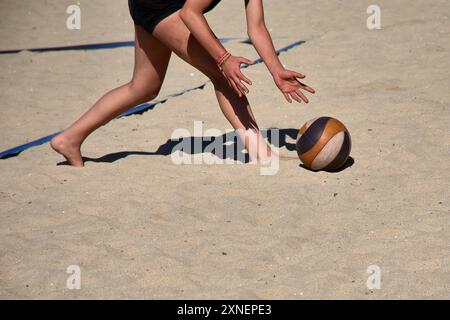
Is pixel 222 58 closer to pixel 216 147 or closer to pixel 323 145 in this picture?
pixel 323 145

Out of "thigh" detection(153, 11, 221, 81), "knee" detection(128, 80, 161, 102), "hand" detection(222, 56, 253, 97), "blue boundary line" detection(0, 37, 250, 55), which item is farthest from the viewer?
"blue boundary line" detection(0, 37, 250, 55)

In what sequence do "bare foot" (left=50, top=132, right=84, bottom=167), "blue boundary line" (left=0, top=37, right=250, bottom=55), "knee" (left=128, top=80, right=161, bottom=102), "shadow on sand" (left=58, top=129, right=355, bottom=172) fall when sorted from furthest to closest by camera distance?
"blue boundary line" (left=0, top=37, right=250, bottom=55) < "shadow on sand" (left=58, top=129, right=355, bottom=172) < "bare foot" (left=50, top=132, right=84, bottom=167) < "knee" (left=128, top=80, right=161, bottom=102)

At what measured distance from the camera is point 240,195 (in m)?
4.70

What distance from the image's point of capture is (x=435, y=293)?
3.50m

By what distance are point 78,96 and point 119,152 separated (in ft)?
5.75

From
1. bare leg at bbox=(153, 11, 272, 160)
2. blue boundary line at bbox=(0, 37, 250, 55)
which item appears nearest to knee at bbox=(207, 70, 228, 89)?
bare leg at bbox=(153, 11, 272, 160)

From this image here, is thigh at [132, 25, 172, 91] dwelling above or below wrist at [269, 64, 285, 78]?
above

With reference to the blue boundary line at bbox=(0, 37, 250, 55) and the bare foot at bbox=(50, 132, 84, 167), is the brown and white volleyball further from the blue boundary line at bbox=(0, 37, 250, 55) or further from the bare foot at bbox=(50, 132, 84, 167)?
the blue boundary line at bbox=(0, 37, 250, 55)

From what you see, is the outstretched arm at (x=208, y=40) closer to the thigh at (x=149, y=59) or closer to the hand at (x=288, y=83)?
the hand at (x=288, y=83)

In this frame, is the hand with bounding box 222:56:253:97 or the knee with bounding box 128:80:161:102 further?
the knee with bounding box 128:80:161:102

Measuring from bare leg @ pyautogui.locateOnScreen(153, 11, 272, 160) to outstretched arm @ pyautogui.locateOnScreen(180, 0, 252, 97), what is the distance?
0.24 m

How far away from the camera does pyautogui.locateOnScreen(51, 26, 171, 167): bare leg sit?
5.06 meters
